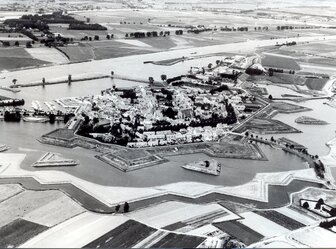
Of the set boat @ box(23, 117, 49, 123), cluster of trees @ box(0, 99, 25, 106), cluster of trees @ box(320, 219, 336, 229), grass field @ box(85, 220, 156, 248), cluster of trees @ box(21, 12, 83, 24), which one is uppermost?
cluster of trees @ box(21, 12, 83, 24)

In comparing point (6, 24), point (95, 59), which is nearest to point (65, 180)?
point (95, 59)

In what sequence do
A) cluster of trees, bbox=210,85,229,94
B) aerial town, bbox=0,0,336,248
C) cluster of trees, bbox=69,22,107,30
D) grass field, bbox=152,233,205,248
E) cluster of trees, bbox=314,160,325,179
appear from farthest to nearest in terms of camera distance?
1. cluster of trees, bbox=69,22,107,30
2. cluster of trees, bbox=210,85,229,94
3. cluster of trees, bbox=314,160,325,179
4. aerial town, bbox=0,0,336,248
5. grass field, bbox=152,233,205,248

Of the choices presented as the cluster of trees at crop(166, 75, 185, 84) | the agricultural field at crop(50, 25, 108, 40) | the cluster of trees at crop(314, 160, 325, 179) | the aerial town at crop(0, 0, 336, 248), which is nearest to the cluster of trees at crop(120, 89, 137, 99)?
the aerial town at crop(0, 0, 336, 248)

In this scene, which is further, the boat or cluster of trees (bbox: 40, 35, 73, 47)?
cluster of trees (bbox: 40, 35, 73, 47)

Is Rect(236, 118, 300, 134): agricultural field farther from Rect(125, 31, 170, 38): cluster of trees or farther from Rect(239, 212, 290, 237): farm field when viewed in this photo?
Rect(125, 31, 170, 38): cluster of trees

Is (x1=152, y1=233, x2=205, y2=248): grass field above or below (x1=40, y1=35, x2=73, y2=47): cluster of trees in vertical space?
below

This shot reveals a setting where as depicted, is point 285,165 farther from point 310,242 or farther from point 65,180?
point 65,180

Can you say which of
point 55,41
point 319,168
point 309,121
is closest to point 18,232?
point 319,168

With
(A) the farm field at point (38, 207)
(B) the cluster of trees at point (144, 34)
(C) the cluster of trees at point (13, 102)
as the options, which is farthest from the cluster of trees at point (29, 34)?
(A) the farm field at point (38, 207)
